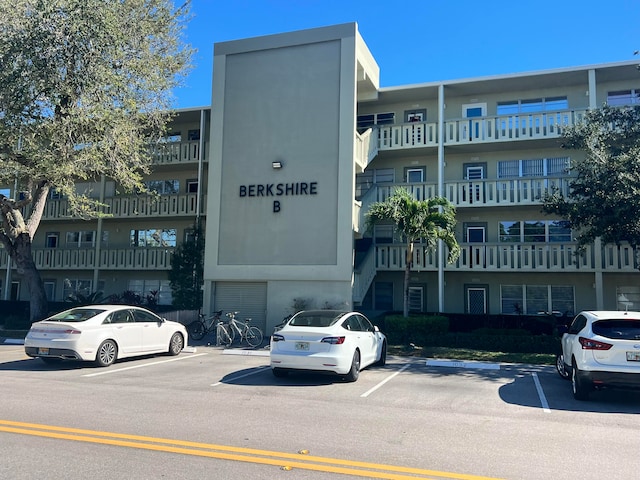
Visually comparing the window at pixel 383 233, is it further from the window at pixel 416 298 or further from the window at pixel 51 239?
the window at pixel 51 239

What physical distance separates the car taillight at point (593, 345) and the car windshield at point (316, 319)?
4.69 m

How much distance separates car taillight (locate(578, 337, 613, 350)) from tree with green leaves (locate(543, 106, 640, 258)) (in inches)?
230

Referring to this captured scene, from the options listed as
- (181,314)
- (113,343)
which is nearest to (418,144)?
(181,314)

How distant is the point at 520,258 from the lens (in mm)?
19766

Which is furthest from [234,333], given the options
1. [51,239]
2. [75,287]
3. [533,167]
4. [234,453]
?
[51,239]

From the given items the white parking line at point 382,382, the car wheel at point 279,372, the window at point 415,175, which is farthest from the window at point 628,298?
the car wheel at point 279,372

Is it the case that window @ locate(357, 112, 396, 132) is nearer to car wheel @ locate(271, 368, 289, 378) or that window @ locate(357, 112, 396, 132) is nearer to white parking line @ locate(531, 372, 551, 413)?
white parking line @ locate(531, 372, 551, 413)

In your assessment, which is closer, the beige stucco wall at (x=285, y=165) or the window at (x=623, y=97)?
the beige stucco wall at (x=285, y=165)

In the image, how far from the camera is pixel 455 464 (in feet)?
18.4

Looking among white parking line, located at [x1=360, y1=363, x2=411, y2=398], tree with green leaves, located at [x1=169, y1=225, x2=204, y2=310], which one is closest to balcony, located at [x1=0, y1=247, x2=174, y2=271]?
tree with green leaves, located at [x1=169, y1=225, x2=204, y2=310]

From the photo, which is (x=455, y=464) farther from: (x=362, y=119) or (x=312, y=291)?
(x=362, y=119)

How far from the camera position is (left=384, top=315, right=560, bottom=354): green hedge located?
15773 millimetres

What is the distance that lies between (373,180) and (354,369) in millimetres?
13868

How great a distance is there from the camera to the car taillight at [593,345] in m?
8.88
